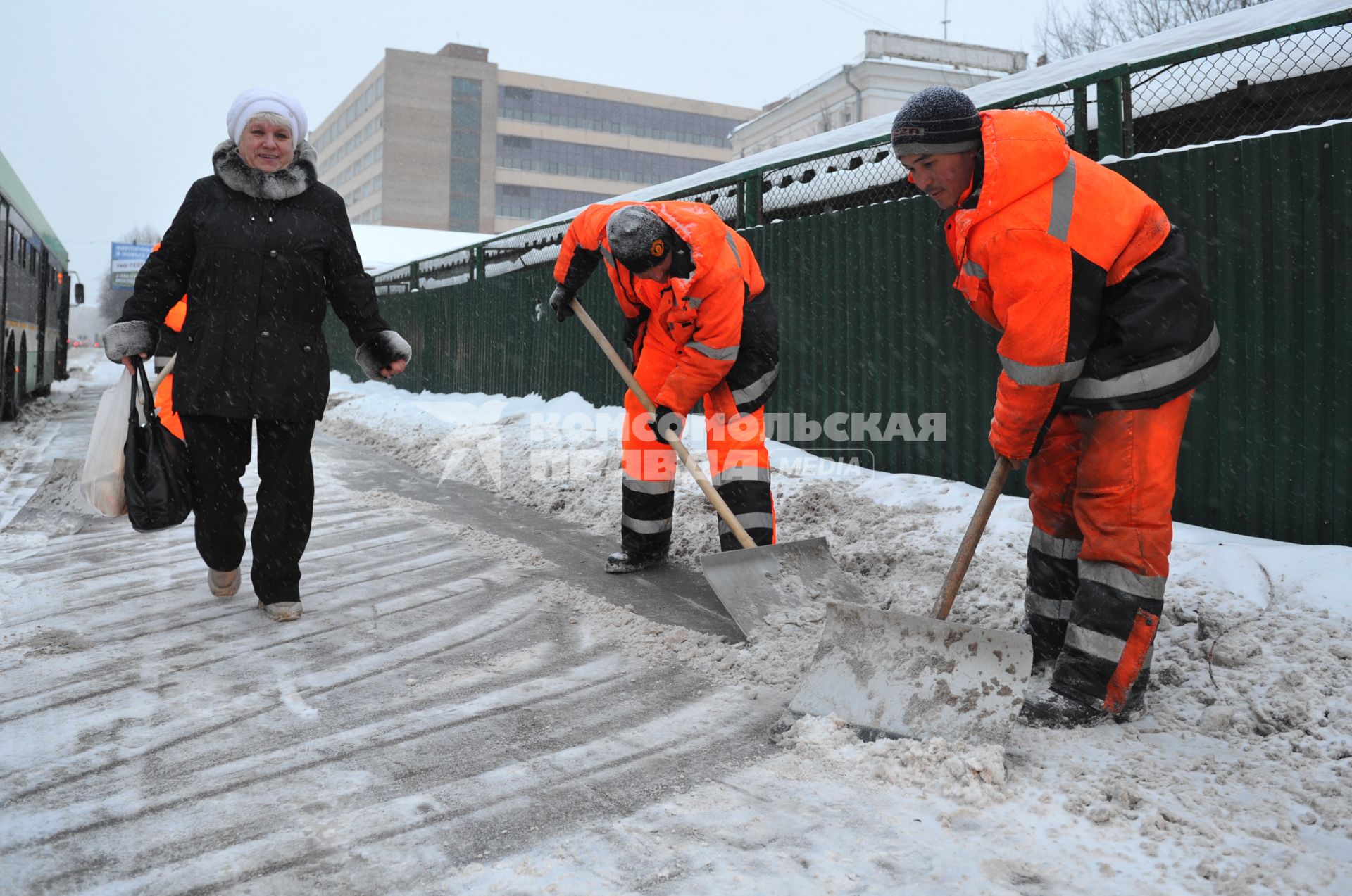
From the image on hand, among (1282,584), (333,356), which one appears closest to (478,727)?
(1282,584)

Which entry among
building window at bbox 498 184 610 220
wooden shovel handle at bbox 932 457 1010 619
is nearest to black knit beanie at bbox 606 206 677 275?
wooden shovel handle at bbox 932 457 1010 619

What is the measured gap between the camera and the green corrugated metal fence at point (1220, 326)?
12.4ft

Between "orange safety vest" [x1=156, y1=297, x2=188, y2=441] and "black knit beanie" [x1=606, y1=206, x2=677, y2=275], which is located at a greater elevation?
"black knit beanie" [x1=606, y1=206, x2=677, y2=275]

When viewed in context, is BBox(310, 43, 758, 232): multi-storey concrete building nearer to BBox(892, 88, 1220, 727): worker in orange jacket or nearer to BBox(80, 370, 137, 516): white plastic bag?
BBox(80, 370, 137, 516): white plastic bag

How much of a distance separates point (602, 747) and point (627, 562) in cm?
207

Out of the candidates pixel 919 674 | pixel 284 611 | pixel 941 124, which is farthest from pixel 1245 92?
pixel 284 611

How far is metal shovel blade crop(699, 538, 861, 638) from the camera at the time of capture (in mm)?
3494

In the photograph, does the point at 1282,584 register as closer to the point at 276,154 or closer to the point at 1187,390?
the point at 1187,390

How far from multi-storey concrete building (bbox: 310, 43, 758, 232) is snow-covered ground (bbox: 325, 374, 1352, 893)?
68.9 m

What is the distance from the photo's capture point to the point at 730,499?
13.7 feet

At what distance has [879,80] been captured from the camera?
103 feet

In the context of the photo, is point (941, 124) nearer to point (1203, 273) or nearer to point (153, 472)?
point (1203, 273)

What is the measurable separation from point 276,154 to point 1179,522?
4160 millimetres

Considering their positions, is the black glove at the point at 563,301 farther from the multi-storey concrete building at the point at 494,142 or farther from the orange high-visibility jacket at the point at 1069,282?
the multi-storey concrete building at the point at 494,142
